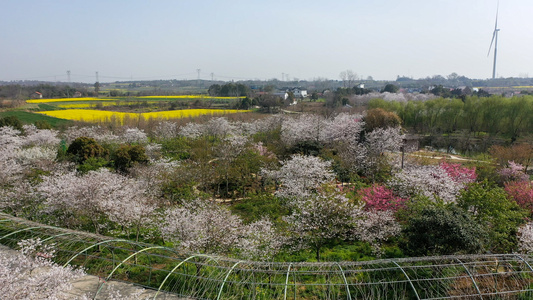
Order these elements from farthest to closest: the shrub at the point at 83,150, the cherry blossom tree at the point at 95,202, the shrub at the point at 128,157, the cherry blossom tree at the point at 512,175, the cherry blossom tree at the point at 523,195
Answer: the shrub at the point at 83,150, the shrub at the point at 128,157, the cherry blossom tree at the point at 512,175, the cherry blossom tree at the point at 523,195, the cherry blossom tree at the point at 95,202

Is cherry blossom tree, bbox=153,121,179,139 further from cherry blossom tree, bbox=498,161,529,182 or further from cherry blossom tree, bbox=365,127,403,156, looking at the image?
cherry blossom tree, bbox=498,161,529,182

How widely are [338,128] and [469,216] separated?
61.1 ft

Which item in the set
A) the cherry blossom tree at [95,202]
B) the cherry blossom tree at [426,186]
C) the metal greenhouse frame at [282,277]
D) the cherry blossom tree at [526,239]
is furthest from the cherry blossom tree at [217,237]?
the cherry blossom tree at [526,239]

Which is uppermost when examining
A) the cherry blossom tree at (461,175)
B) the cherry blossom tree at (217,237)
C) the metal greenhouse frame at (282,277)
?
the cherry blossom tree at (461,175)

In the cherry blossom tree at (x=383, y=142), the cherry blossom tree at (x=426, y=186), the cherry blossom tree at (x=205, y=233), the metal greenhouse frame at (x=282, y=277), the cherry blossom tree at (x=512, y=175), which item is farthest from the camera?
the cherry blossom tree at (x=383, y=142)

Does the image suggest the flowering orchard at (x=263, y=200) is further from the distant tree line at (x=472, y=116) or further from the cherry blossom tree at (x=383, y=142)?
the distant tree line at (x=472, y=116)

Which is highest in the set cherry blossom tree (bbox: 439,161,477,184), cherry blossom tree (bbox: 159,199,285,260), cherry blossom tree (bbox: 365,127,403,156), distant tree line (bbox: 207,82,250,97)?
distant tree line (bbox: 207,82,250,97)

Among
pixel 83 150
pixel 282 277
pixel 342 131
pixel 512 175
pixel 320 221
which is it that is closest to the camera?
pixel 282 277

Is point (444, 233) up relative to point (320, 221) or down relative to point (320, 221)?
up

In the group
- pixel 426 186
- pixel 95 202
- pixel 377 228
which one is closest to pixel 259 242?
pixel 377 228

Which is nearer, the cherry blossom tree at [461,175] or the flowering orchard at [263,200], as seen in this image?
the flowering orchard at [263,200]

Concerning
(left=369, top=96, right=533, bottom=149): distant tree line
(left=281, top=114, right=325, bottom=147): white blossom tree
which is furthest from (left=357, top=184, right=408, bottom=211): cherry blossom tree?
(left=369, top=96, right=533, bottom=149): distant tree line

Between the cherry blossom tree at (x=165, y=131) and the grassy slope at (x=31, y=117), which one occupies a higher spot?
the grassy slope at (x=31, y=117)

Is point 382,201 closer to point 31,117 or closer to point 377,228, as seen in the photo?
point 377,228
